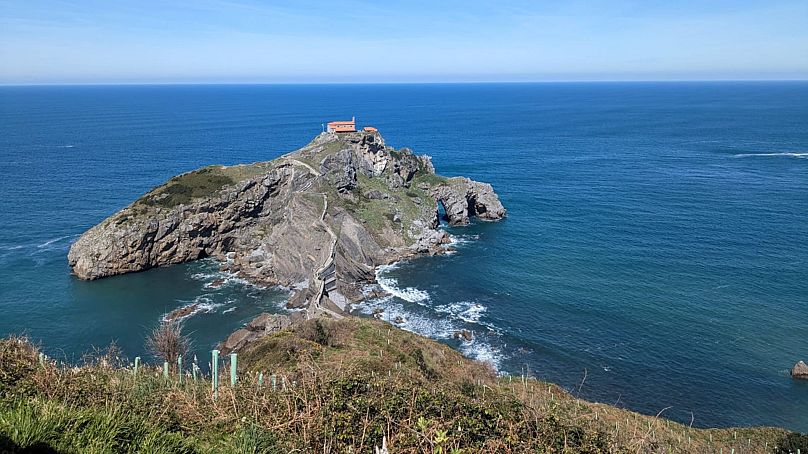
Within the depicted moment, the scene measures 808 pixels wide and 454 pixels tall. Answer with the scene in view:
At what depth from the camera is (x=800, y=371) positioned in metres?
39.6

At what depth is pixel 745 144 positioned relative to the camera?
132m

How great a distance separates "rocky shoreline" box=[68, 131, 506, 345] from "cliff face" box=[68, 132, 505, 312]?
13 cm

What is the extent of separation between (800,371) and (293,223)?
50598mm

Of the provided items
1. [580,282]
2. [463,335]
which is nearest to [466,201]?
[580,282]

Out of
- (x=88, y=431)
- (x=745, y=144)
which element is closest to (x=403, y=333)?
(x=88, y=431)

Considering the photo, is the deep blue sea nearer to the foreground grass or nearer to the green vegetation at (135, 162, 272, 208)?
the green vegetation at (135, 162, 272, 208)

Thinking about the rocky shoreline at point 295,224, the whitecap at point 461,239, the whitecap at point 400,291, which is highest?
the rocky shoreline at point 295,224

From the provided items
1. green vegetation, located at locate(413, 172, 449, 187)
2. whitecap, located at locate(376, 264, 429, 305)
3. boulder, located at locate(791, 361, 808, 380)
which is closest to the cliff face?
whitecap, located at locate(376, 264, 429, 305)

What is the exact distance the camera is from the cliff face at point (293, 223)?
57.9 m

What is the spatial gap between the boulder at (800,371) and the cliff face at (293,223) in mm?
38110

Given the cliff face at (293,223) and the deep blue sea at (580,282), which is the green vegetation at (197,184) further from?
the deep blue sea at (580,282)

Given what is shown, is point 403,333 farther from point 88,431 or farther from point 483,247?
point 483,247

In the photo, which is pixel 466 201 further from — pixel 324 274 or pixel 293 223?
pixel 324 274

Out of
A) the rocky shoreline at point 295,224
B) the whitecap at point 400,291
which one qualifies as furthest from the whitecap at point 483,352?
the rocky shoreline at point 295,224
